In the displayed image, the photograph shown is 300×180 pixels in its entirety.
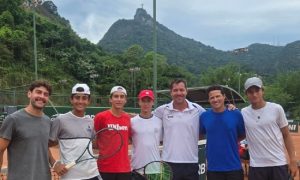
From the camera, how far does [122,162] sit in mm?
5125

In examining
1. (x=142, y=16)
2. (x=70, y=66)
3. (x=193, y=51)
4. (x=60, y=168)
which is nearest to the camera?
(x=60, y=168)

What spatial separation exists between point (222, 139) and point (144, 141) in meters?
0.94

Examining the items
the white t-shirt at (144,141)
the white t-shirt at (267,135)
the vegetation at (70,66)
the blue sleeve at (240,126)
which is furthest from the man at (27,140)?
the vegetation at (70,66)

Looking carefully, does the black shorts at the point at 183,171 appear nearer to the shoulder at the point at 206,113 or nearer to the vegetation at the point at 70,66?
the shoulder at the point at 206,113

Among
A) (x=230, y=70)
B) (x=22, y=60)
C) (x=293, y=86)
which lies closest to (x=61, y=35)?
(x=22, y=60)

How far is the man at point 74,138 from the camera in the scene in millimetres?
4609

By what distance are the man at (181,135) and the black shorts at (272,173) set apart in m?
0.74

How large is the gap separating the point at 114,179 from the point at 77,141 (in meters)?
0.75

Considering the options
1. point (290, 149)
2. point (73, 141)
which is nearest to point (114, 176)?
point (73, 141)

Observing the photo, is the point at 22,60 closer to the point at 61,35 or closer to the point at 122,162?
the point at 61,35

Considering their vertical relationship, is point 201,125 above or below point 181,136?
above

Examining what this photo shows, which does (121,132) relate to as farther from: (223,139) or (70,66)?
(70,66)

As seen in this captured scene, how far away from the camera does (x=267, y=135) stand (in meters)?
4.92

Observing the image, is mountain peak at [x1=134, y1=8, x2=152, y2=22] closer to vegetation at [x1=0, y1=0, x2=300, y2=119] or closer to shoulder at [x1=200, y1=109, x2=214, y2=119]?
vegetation at [x1=0, y1=0, x2=300, y2=119]
